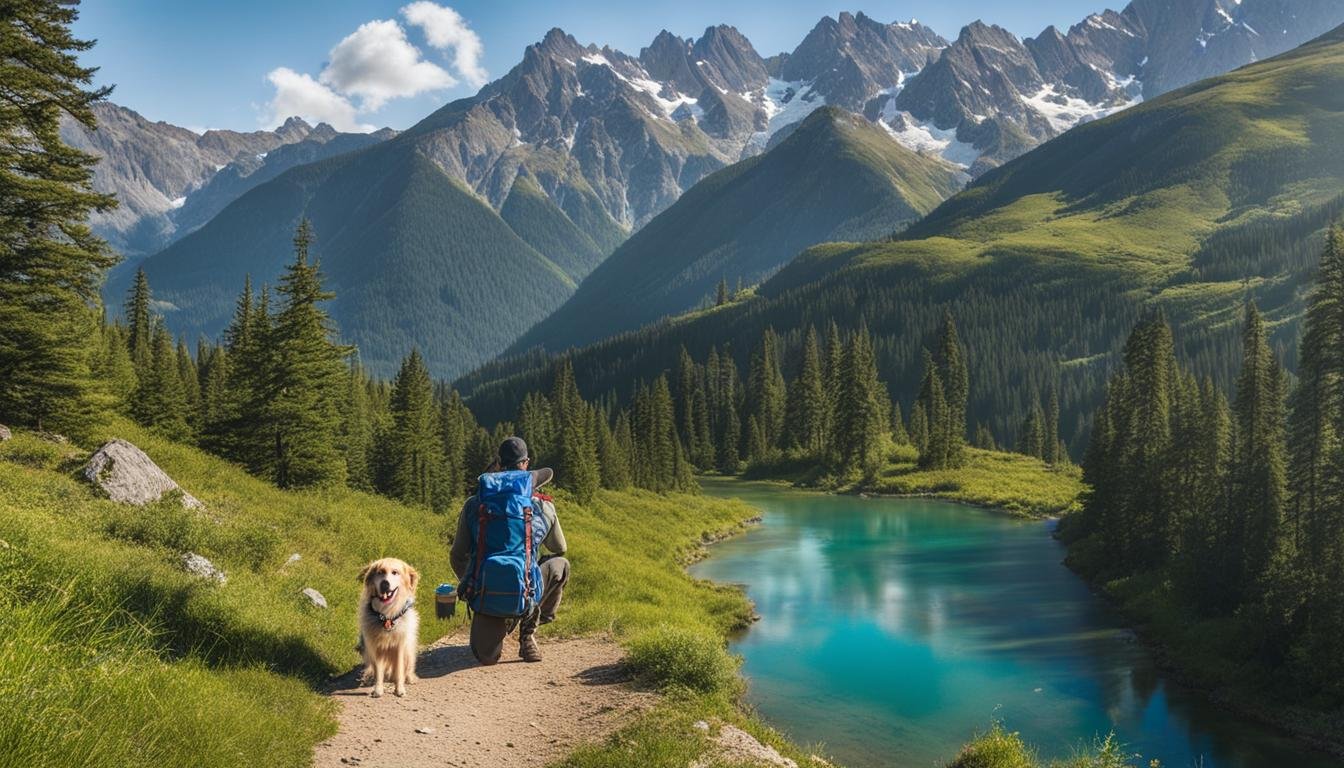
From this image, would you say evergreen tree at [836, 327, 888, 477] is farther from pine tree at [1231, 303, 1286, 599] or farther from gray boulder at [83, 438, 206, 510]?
gray boulder at [83, 438, 206, 510]

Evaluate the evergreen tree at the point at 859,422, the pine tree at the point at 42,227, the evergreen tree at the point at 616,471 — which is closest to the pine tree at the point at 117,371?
the pine tree at the point at 42,227

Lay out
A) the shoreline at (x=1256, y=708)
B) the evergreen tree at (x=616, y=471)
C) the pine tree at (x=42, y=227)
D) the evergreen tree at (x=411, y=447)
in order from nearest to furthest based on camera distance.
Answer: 1. the pine tree at (x=42, y=227)
2. the shoreline at (x=1256, y=708)
3. the evergreen tree at (x=411, y=447)
4. the evergreen tree at (x=616, y=471)

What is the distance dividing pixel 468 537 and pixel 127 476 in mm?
12507

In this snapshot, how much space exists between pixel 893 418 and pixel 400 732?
14178 centimetres

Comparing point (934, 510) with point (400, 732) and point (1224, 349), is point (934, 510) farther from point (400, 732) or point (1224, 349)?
point (1224, 349)

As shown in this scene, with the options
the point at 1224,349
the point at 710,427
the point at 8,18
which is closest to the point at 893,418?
the point at 710,427

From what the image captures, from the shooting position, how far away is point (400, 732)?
10133 millimetres

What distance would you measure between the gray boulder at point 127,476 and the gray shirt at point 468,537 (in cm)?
1063

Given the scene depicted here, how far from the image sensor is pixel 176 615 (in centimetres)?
1183

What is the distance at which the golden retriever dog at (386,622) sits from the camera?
37.8ft

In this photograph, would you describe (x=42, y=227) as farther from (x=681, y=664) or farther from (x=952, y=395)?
(x=952, y=395)

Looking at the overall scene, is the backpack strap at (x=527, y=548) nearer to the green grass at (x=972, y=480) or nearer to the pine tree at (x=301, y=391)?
the pine tree at (x=301, y=391)

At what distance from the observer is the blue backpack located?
1238cm

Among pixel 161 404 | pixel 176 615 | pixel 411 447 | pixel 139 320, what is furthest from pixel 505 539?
pixel 139 320
